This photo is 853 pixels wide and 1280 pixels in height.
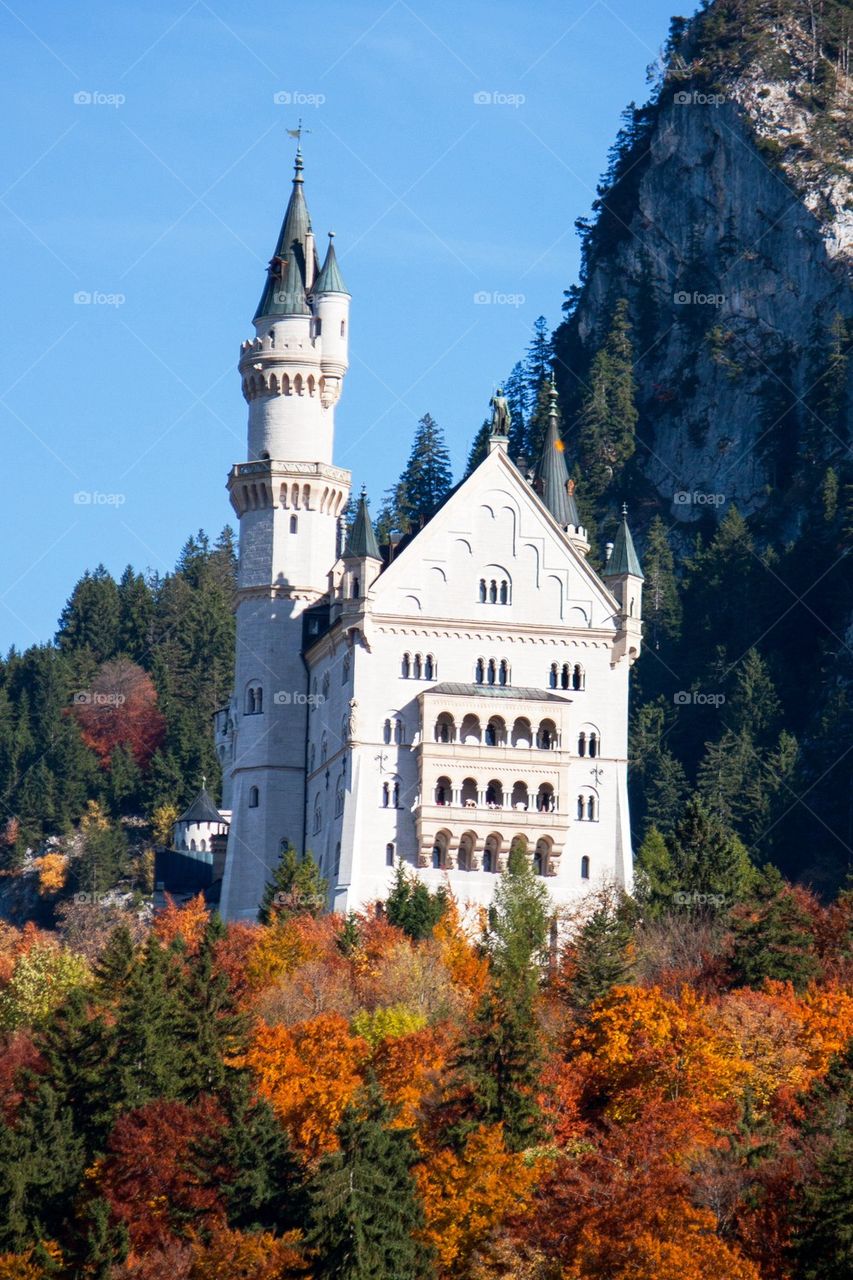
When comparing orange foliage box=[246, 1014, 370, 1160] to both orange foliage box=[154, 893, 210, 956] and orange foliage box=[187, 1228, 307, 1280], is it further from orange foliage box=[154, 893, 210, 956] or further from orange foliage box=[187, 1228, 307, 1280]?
orange foliage box=[154, 893, 210, 956]

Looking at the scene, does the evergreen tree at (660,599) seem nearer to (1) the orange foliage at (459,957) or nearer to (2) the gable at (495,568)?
(2) the gable at (495,568)

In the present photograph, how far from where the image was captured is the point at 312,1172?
78.1 m

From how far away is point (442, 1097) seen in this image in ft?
267

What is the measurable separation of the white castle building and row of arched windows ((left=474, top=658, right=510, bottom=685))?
44 mm

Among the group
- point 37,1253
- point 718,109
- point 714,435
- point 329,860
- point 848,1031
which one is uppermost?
point 718,109

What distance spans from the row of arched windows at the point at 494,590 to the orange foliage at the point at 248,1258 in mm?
38166

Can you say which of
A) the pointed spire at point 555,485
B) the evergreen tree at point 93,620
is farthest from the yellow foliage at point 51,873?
the pointed spire at point 555,485

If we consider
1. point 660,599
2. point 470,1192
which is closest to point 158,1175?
point 470,1192

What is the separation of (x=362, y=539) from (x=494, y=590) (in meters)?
4.43

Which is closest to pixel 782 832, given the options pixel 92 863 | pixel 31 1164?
pixel 92 863

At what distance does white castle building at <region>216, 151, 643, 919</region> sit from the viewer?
358ft

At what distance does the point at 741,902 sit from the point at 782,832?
35.7 m

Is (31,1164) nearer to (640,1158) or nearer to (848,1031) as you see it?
(640,1158)

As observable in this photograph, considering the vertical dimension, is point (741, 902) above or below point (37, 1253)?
above
